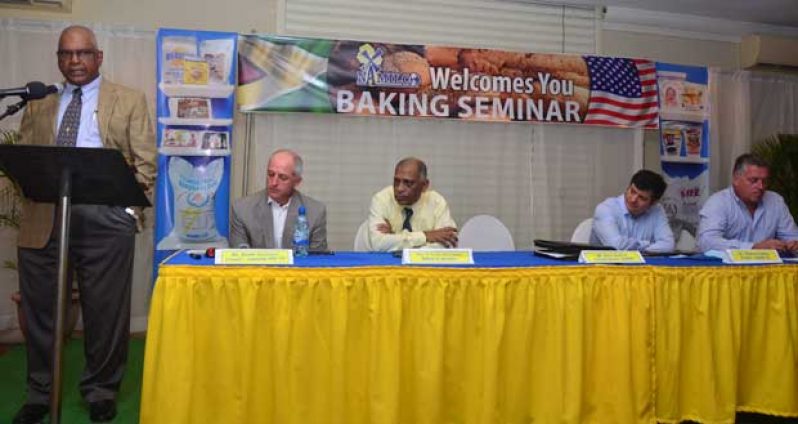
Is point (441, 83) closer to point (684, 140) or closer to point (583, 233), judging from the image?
point (583, 233)

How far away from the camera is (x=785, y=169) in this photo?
4535mm

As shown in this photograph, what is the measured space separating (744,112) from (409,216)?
3552 millimetres

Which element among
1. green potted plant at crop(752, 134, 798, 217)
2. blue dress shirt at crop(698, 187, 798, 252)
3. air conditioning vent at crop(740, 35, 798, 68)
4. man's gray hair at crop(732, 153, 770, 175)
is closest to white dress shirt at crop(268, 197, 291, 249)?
blue dress shirt at crop(698, 187, 798, 252)

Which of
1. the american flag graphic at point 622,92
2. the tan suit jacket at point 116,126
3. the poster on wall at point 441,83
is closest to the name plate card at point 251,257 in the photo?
the tan suit jacket at point 116,126

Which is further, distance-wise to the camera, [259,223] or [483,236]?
[483,236]

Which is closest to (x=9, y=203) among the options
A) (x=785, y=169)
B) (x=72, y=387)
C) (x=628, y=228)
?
(x=72, y=387)

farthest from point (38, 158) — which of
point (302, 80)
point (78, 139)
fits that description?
point (302, 80)

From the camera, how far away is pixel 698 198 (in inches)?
188

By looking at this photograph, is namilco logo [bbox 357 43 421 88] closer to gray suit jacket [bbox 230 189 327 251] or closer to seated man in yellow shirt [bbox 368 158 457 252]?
seated man in yellow shirt [bbox 368 158 457 252]

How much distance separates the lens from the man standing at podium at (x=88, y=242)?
226 centimetres

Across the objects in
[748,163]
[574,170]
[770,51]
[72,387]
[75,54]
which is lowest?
[72,387]

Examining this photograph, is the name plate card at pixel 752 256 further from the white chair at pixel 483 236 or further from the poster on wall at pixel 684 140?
the poster on wall at pixel 684 140

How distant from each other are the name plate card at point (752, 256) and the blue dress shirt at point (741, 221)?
52 cm

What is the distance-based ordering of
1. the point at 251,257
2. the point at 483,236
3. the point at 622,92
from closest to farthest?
the point at 251,257 → the point at 483,236 → the point at 622,92
